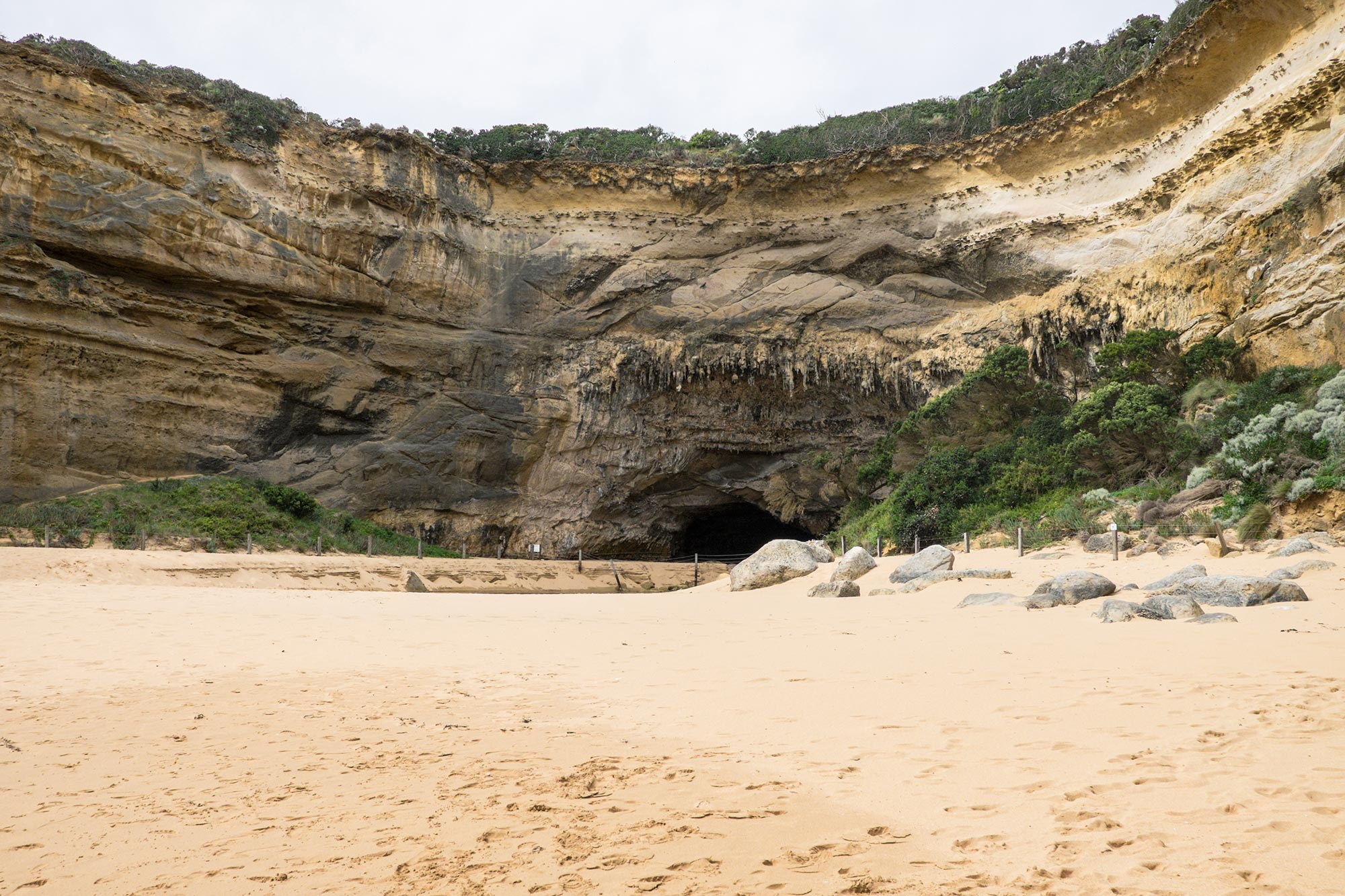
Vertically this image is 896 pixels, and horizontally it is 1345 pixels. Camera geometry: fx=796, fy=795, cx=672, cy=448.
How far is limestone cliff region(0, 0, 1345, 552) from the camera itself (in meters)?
22.2

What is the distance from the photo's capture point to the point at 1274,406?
14461 millimetres

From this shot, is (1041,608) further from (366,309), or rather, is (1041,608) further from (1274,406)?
(366,309)

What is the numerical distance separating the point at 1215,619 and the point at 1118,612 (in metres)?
0.71

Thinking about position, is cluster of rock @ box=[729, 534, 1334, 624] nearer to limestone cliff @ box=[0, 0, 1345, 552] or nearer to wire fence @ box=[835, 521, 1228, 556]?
wire fence @ box=[835, 521, 1228, 556]

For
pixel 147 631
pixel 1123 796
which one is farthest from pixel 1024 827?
pixel 147 631

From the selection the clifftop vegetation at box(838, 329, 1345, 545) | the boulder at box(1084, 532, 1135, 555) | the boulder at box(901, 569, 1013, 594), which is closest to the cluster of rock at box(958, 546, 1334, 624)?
the boulder at box(901, 569, 1013, 594)

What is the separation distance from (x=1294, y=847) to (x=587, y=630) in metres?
7.07

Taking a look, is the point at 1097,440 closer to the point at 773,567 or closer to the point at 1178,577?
the point at 773,567

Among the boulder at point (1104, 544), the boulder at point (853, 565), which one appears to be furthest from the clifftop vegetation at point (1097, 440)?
the boulder at point (853, 565)

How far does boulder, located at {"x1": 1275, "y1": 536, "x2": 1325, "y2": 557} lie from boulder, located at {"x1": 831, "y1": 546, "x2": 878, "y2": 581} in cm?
599

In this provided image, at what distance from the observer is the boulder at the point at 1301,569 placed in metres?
8.69

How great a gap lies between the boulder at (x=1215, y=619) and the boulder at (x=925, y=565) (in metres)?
5.78

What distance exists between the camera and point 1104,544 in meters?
13.1

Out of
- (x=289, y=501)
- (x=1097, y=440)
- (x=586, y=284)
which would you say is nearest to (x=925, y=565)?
(x=1097, y=440)
